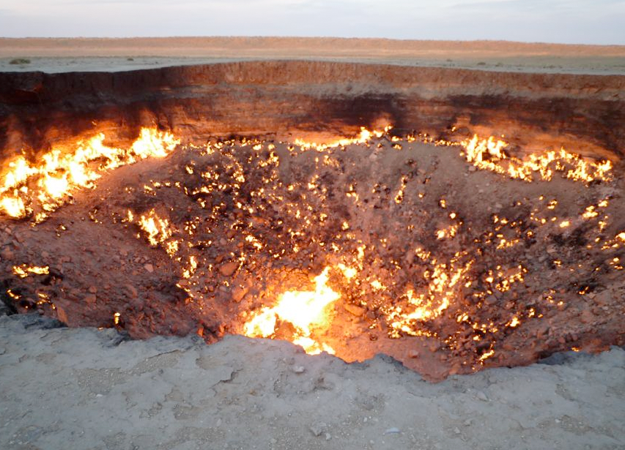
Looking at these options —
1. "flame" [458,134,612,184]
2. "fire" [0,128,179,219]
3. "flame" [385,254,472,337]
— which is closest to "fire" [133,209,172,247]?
"fire" [0,128,179,219]

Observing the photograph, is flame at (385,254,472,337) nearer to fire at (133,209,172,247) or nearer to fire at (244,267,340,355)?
fire at (244,267,340,355)

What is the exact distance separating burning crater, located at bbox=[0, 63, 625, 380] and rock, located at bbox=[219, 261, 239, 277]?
3cm

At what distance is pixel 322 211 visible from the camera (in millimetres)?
9070

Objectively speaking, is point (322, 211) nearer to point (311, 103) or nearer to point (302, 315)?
point (302, 315)

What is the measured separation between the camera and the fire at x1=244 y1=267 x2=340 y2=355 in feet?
24.9

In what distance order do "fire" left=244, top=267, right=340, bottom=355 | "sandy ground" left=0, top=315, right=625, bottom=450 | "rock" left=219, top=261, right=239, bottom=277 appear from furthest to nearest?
"rock" left=219, top=261, right=239, bottom=277 → "fire" left=244, top=267, right=340, bottom=355 → "sandy ground" left=0, top=315, right=625, bottom=450

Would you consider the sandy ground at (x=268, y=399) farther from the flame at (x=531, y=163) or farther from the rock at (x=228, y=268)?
the flame at (x=531, y=163)

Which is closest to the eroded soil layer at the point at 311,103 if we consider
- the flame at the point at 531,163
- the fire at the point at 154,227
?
the flame at the point at 531,163

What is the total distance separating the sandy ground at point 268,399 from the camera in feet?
11.2

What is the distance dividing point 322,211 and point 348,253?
116 cm

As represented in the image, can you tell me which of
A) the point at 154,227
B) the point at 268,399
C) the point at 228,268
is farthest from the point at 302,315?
A: the point at 268,399

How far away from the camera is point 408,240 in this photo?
832cm

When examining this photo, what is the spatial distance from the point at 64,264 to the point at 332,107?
21.1 feet

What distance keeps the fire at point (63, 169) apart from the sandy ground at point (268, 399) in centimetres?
318
